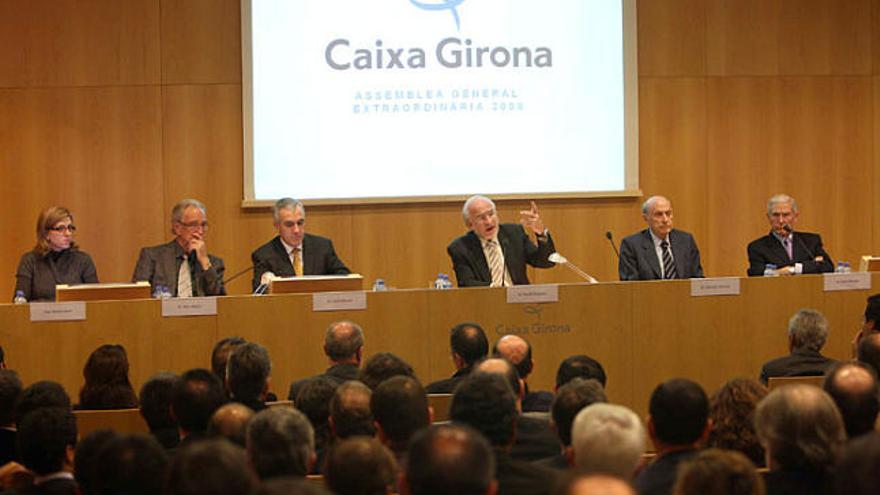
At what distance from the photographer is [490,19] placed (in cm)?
855

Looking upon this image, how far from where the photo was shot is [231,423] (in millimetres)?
3545

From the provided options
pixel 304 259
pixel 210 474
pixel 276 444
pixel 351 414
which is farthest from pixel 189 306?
pixel 210 474

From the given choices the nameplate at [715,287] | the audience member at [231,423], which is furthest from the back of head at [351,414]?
the nameplate at [715,287]

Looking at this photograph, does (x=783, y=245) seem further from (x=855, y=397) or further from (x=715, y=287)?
(x=855, y=397)

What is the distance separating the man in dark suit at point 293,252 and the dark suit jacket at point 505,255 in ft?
2.35

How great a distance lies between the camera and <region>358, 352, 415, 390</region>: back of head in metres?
4.52

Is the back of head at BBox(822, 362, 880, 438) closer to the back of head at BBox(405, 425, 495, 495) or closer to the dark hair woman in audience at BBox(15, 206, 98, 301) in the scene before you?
the back of head at BBox(405, 425, 495, 495)

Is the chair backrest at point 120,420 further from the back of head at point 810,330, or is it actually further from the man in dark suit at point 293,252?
the back of head at point 810,330

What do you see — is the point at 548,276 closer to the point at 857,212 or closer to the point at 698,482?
the point at 857,212

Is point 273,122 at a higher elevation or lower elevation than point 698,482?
higher

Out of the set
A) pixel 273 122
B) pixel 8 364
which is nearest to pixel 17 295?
pixel 8 364

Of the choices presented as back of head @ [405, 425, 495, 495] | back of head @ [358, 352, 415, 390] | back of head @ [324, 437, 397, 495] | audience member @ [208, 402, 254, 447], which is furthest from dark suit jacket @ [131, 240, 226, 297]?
back of head @ [405, 425, 495, 495]

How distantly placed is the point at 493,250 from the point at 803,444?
4.42 m

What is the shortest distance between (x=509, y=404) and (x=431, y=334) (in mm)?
2909
